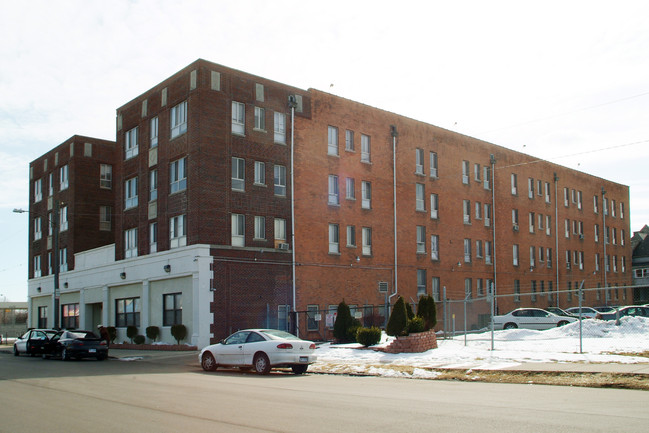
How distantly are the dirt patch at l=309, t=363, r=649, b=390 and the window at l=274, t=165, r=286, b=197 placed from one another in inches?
665

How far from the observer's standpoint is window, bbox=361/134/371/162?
42594mm

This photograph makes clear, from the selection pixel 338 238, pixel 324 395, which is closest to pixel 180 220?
pixel 338 238

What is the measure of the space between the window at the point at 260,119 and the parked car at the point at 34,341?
48.7 ft

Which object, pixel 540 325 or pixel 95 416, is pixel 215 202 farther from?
pixel 95 416

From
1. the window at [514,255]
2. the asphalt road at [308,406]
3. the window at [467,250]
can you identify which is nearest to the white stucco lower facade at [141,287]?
the asphalt road at [308,406]

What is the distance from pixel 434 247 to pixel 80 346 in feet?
86.3

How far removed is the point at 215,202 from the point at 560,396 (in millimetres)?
23773

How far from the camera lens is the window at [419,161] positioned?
46.2m

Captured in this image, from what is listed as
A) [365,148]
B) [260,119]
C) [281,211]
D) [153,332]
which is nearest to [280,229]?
[281,211]

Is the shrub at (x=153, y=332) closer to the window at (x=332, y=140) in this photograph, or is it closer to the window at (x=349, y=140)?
the window at (x=332, y=140)

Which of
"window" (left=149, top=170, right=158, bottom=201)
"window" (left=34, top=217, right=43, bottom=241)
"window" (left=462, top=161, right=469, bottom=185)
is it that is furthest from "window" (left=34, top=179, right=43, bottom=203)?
"window" (left=462, top=161, right=469, bottom=185)

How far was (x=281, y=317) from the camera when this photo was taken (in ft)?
119

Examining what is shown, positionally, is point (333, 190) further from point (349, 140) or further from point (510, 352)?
point (510, 352)

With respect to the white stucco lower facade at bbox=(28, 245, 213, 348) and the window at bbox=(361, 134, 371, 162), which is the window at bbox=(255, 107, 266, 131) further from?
the window at bbox=(361, 134, 371, 162)
